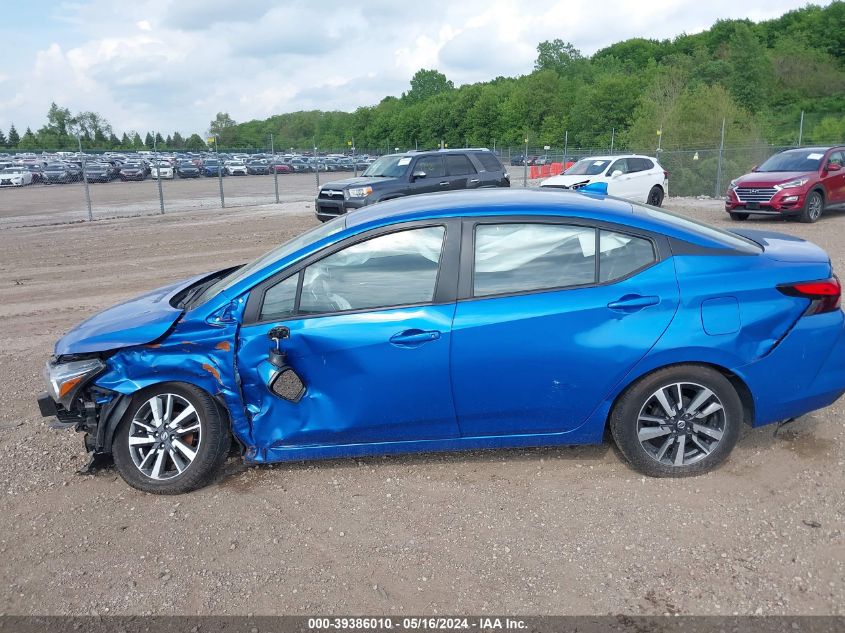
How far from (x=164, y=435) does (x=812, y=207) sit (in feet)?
50.0

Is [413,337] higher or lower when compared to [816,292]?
lower

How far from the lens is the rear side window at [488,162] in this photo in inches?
654

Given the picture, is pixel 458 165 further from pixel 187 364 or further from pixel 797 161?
pixel 187 364

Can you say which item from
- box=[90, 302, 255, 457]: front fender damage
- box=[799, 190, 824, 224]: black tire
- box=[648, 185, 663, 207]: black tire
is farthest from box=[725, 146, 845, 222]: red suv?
box=[90, 302, 255, 457]: front fender damage

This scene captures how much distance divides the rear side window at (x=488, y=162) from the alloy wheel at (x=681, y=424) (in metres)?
13.3

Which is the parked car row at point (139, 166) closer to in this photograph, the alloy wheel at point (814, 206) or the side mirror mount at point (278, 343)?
the alloy wheel at point (814, 206)

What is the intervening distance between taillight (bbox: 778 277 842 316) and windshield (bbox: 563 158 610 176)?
1543 cm

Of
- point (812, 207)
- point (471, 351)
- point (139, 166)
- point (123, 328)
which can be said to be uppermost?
point (139, 166)

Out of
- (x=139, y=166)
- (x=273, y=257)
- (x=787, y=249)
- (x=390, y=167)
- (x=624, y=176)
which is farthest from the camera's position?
(x=139, y=166)

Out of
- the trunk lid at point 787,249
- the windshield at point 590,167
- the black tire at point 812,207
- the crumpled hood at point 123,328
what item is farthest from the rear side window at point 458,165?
the crumpled hood at point 123,328

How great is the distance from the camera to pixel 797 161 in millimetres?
15977

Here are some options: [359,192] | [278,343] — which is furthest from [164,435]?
[359,192]

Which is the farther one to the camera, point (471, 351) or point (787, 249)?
point (787, 249)

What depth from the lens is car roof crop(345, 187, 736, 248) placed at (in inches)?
156
